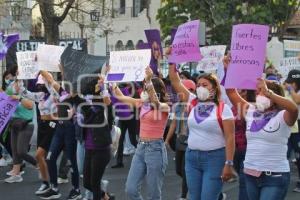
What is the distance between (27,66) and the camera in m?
8.32

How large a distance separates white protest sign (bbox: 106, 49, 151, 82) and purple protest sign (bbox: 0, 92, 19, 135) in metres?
2.54

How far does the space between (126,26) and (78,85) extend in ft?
110

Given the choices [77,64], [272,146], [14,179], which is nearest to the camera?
[272,146]

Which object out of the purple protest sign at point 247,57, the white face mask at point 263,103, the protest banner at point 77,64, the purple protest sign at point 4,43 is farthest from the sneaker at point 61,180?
the white face mask at point 263,103

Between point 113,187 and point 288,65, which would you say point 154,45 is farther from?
point 288,65

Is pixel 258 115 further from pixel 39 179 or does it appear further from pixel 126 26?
pixel 126 26

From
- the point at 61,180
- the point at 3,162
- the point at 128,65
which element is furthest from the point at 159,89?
the point at 3,162

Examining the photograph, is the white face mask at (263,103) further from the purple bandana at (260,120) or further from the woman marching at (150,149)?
the woman marching at (150,149)

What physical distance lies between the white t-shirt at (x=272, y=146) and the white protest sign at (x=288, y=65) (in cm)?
499

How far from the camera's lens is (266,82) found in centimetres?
500

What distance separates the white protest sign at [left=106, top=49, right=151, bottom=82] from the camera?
628cm

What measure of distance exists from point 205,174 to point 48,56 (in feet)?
10.8

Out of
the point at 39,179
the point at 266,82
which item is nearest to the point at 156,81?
the point at 266,82

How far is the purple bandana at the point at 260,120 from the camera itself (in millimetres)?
4879
